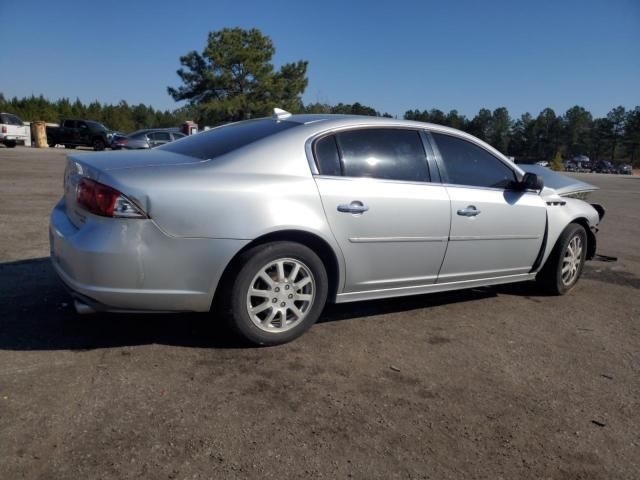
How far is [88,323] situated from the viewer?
370 centimetres

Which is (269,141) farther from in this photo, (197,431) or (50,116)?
(50,116)

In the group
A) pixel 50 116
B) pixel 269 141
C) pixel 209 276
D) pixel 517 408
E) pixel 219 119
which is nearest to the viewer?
pixel 517 408

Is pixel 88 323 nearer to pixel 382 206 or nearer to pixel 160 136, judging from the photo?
pixel 382 206

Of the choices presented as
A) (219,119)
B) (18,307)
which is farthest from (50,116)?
(18,307)

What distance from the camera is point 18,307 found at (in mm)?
3914

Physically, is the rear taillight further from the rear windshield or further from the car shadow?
the car shadow

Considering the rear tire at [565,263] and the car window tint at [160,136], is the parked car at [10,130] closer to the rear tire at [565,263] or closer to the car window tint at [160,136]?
the car window tint at [160,136]

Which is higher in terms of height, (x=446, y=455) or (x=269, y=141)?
Result: (x=269, y=141)

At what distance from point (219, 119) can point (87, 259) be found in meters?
47.4

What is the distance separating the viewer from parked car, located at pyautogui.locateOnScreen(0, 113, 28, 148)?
88.8ft

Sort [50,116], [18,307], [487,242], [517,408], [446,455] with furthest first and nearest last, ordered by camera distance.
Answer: [50,116] → [487,242] → [18,307] → [517,408] → [446,455]

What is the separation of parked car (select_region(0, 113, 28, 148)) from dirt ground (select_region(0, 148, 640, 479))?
87.7 ft

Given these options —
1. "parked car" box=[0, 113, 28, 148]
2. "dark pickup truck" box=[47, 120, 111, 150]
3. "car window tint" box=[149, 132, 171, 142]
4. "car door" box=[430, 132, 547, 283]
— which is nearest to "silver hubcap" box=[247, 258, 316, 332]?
"car door" box=[430, 132, 547, 283]

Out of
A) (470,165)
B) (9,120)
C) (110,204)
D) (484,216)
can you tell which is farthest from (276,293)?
(9,120)
